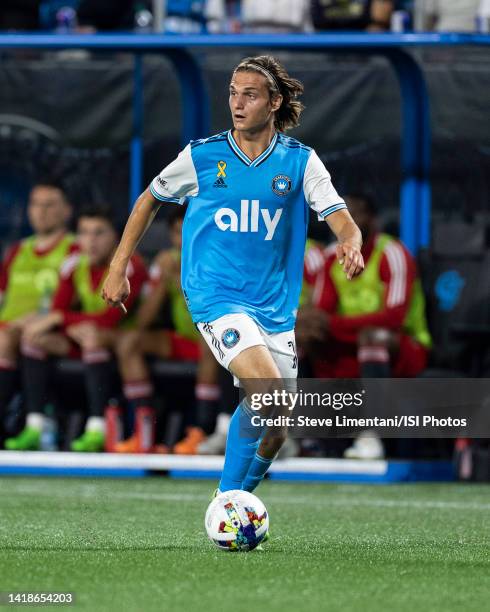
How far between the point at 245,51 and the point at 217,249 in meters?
5.61

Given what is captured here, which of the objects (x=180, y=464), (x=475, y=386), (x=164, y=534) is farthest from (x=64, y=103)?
(x=164, y=534)

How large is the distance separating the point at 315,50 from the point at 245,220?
15.4 feet

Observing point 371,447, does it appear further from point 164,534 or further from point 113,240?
point 164,534

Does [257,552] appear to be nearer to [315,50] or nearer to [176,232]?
[176,232]

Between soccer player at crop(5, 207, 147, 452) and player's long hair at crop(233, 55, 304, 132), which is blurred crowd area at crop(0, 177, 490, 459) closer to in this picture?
soccer player at crop(5, 207, 147, 452)

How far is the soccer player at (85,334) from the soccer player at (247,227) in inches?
182

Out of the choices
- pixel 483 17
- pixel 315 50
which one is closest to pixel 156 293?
pixel 315 50

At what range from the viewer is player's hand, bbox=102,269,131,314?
19.2ft

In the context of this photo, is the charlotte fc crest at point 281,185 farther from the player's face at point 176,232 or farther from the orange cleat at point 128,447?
the orange cleat at point 128,447

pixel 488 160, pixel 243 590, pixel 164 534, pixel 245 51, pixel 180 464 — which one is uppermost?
pixel 245 51

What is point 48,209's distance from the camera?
37.3 feet

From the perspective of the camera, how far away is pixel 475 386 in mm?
9953

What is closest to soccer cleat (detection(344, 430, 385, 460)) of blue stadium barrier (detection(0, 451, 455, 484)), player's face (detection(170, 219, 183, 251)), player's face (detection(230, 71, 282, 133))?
blue stadium barrier (detection(0, 451, 455, 484))

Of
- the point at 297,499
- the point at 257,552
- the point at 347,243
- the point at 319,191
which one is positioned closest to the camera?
the point at 347,243
